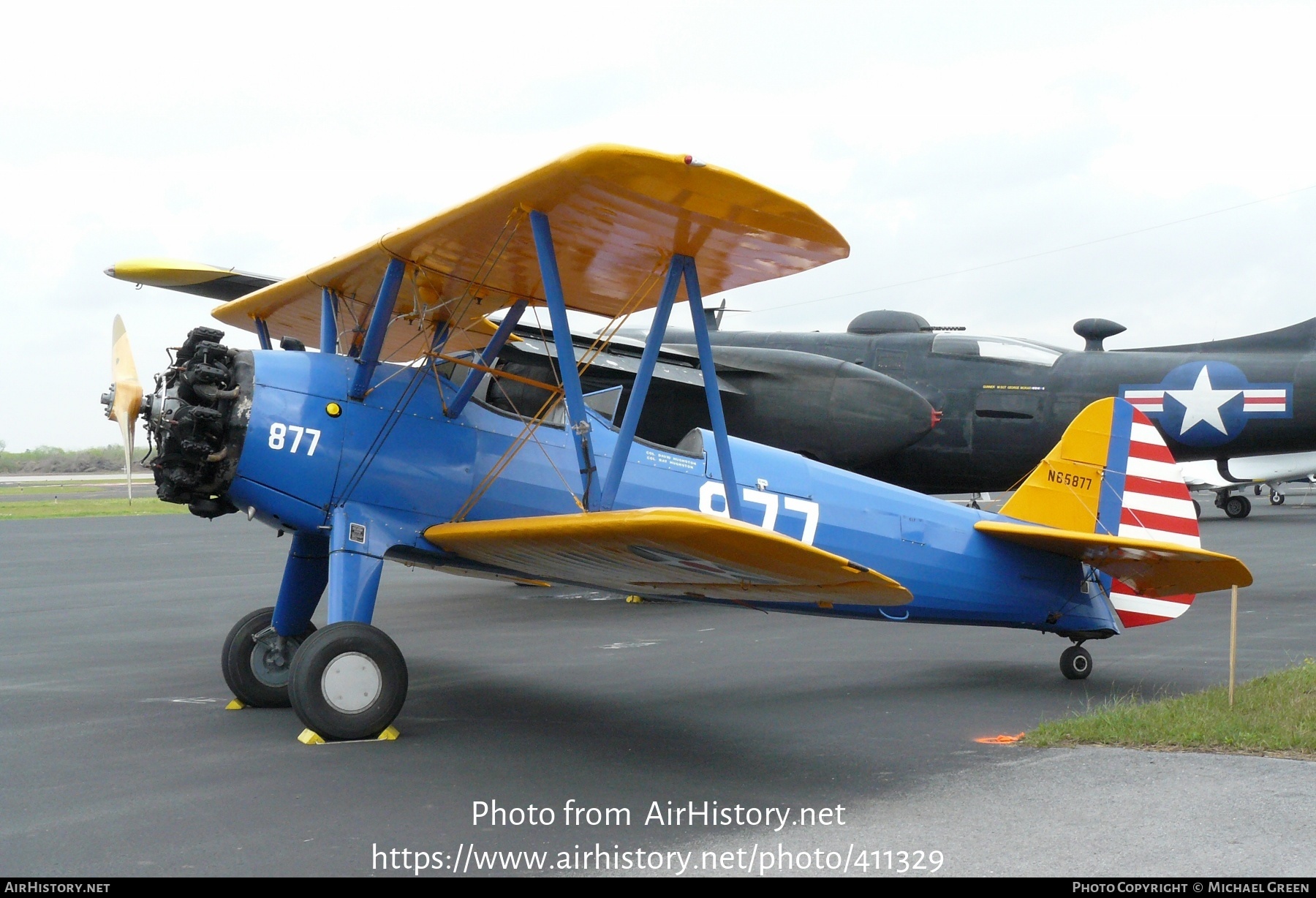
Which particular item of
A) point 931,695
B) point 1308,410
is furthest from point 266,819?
point 1308,410

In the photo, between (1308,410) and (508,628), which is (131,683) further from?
(1308,410)

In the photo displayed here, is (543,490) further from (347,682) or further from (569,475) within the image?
(347,682)

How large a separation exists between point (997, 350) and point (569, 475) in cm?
935

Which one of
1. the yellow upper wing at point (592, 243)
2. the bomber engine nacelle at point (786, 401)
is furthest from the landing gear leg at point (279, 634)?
the bomber engine nacelle at point (786, 401)

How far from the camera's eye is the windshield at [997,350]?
14602 millimetres

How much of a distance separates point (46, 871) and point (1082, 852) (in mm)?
3644

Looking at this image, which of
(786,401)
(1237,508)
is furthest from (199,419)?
(1237,508)

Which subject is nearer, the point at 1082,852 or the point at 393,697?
the point at 1082,852

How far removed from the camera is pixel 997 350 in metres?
14.6

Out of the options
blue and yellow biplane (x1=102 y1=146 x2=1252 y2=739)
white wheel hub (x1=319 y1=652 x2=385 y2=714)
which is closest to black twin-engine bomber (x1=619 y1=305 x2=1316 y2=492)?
blue and yellow biplane (x1=102 y1=146 x2=1252 y2=739)

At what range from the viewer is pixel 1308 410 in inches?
609

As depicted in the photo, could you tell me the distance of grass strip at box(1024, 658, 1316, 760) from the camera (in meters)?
5.40

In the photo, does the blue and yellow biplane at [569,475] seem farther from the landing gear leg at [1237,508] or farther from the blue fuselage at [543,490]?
the landing gear leg at [1237,508]

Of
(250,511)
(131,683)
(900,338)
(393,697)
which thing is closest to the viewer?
(393,697)
